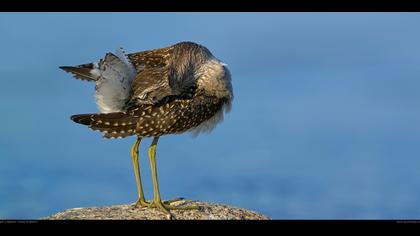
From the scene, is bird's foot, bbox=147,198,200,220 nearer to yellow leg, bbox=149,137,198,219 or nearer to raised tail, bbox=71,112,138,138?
yellow leg, bbox=149,137,198,219

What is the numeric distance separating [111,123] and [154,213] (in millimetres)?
1489

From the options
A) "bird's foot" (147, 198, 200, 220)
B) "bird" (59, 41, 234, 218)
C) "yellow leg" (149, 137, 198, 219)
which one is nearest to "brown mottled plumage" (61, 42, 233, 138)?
"bird" (59, 41, 234, 218)

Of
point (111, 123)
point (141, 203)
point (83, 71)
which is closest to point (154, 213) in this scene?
point (141, 203)

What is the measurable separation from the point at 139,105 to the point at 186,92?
757 millimetres

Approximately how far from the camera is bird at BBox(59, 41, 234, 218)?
8.27m

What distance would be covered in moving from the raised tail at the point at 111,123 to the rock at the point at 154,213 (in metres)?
Result: 1.20

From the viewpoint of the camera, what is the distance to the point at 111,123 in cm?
814

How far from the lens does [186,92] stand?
346 inches

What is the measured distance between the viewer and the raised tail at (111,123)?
809 cm

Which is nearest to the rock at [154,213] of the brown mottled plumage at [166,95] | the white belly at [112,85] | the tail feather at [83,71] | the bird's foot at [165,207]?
the bird's foot at [165,207]
